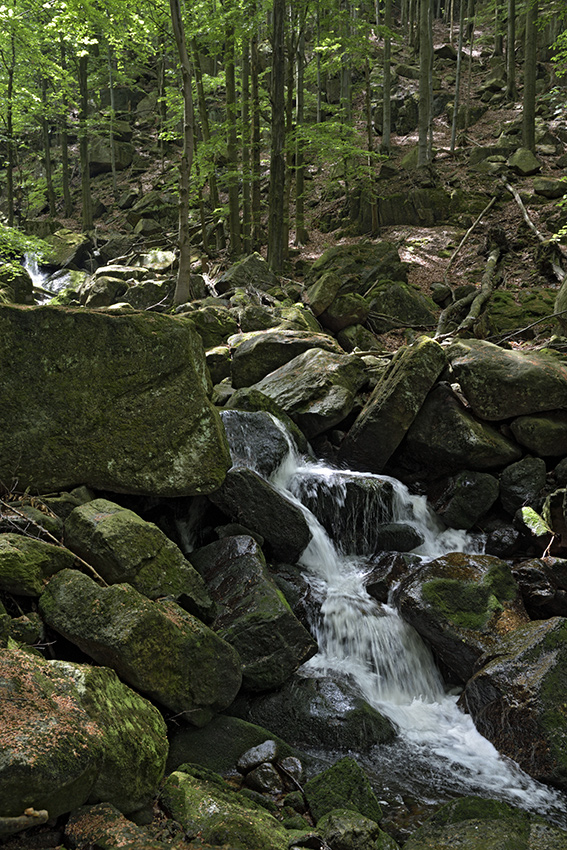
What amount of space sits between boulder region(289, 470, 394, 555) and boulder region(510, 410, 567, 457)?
2418 millimetres

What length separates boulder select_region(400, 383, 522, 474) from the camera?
8219 mm

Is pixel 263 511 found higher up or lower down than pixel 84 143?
lower down

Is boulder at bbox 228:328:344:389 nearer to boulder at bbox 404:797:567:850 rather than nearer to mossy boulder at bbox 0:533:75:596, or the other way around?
mossy boulder at bbox 0:533:75:596

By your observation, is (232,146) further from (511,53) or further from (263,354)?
(511,53)

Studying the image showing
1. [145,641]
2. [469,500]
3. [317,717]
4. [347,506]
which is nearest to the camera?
[145,641]

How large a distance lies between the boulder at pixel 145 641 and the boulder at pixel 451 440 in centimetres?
536

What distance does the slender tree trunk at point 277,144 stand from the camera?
13539mm

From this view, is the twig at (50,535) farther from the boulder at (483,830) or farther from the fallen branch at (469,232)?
the fallen branch at (469,232)

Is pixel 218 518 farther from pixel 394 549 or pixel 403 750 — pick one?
pixel 403 750

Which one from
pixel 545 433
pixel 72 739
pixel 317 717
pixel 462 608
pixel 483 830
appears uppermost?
pixel 545 433

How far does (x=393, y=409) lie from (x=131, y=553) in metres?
5.10

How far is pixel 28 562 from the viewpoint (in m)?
3.74

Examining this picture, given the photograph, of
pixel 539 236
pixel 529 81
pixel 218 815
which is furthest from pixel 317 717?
pixel 529 81

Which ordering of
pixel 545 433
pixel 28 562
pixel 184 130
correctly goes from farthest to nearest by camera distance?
1. pixel 184 130
2. pixel 545 433
3. pixel 28 562
